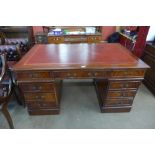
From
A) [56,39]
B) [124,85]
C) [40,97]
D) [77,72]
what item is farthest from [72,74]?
[56,39]

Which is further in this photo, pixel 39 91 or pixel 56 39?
pixel 56 39

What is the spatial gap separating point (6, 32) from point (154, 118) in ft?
11.0

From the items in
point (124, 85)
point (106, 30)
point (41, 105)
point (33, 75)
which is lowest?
point (41, 105)

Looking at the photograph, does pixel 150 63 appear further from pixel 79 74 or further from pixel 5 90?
pixel 5 90

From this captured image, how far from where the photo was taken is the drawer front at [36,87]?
1.53m

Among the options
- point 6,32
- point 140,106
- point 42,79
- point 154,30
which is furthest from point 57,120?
point 6,32

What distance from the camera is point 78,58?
158cm

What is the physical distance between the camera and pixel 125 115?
6.00 feet

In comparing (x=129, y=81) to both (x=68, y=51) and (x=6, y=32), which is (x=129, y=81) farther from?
(x=6, y=32)

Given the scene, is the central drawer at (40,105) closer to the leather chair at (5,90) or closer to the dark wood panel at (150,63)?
the leather chair at (5,90)

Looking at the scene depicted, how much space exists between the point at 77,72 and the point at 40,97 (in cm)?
58

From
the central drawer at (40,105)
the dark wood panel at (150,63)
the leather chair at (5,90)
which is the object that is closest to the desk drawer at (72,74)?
the central drawer at (40,105)

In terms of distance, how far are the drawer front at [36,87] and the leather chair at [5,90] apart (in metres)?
0.20

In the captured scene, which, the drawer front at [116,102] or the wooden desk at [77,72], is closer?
the wooden desk at [77,72]
